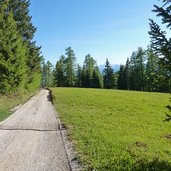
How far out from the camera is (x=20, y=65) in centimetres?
3209

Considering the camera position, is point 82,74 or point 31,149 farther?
point 82,74

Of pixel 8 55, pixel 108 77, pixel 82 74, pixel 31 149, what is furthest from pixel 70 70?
pixel 31 149

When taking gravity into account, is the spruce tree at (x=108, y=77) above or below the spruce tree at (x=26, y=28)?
below

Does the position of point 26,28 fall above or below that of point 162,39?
above

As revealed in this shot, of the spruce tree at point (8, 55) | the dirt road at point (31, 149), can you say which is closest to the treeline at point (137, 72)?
the spruce tree at point (8, 55)

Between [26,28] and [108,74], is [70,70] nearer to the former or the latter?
[108,74]

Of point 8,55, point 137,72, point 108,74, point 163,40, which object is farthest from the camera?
point 108,74

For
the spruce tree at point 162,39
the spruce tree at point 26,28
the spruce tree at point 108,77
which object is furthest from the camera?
the spruce tree at point 108,77

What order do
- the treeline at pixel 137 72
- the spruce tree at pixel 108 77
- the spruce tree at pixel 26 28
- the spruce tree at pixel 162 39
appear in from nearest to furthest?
the spruce tree at pixel 162 39, the spruce tree at pixel 26 28, the treeline at pixel 137 72, the spruce tree at pixel 108 77

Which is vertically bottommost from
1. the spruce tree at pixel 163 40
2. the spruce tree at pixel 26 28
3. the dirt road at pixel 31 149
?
the dirt road at pixel 31 149

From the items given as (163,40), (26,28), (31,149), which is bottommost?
(31,149)

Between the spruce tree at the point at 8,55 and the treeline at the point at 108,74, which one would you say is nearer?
the spruce tree at the point at 8,55

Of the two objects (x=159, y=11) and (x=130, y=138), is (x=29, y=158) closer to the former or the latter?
(x=130, y=138)

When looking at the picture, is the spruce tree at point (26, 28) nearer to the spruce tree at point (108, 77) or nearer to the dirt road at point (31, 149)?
the dirt road at point (31, 149)
